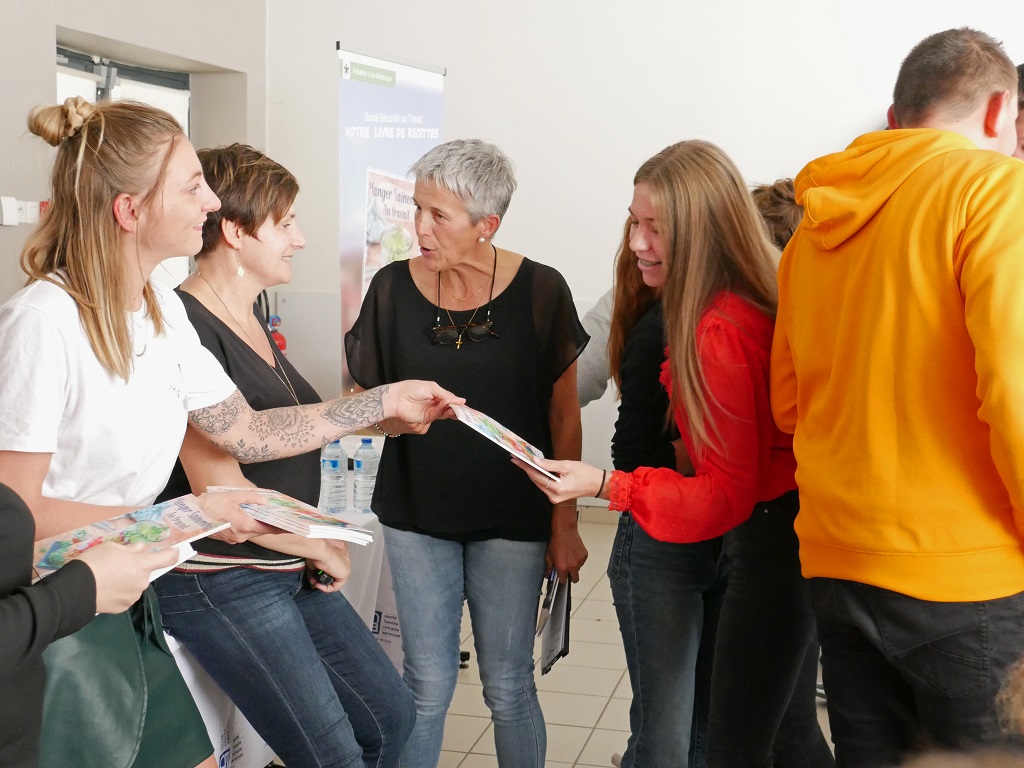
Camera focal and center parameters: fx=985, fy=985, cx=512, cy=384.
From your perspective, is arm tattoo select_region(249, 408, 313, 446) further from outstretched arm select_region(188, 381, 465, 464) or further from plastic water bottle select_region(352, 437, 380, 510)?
plastic water bottle select_region(352, 437, 380, 510)

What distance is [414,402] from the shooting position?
2279 mm

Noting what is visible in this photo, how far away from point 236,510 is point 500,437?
53 centimetres

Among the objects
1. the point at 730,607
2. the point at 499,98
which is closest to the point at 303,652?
the point at 730,607

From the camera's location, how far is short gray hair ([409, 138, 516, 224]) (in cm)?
235

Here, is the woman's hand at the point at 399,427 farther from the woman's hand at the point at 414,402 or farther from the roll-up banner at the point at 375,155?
the roll-up banner at the point at 375,155

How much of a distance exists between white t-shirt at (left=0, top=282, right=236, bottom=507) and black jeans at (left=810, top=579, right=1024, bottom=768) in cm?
121

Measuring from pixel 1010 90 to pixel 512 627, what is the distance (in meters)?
1.58

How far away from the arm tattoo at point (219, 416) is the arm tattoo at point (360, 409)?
238mm

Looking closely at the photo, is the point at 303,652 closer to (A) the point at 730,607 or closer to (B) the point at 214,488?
(B) the point at 214,488

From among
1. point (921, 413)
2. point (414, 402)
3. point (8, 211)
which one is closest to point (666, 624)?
point (414, 402)

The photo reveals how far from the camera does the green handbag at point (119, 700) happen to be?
1520mm

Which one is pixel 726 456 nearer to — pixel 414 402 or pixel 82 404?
pixel 414 402

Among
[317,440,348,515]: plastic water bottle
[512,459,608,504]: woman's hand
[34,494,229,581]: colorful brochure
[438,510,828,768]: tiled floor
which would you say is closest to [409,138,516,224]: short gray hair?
[512,459,608,504]: woman's hand

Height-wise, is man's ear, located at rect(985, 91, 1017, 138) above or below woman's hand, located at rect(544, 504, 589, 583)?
above
